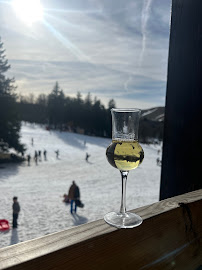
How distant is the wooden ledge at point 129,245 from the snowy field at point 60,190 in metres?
7.56

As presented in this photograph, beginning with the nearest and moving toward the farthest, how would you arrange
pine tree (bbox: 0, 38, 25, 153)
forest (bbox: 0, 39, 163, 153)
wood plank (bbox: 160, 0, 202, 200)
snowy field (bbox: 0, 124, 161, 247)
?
wood plank (bbox: 160, 0, 202, 200) → snowy field (bbox: 0, 124, 161, 247) → pine tree (bbox: 0, 38, 25, 153) → forest (bbox: 0, 39, 163, 153)

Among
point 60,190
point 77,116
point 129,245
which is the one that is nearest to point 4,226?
point 60,190

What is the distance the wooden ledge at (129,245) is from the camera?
57cm

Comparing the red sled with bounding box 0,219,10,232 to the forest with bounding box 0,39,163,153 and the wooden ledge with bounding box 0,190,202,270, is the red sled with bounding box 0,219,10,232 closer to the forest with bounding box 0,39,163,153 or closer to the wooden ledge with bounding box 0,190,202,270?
the wooden ledge with bounding box 0,190,202,270

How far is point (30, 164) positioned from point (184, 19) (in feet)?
82.4

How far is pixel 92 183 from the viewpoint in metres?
18.0

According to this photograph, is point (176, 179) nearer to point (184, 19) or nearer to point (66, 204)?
point (184, 19)

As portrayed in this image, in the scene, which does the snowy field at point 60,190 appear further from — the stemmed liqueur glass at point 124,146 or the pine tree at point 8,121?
the stemmed liqueur glass at point 124,146

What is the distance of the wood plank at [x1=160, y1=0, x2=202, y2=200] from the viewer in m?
1.48

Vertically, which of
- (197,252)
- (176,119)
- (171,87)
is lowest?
(197,252)

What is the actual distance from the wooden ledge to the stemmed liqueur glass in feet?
0.63

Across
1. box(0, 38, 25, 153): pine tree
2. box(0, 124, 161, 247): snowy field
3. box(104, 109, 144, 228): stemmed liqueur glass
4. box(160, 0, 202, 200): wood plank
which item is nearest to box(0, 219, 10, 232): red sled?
box(0, 124, 161, 247): snowy field

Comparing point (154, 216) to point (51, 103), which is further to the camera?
point (51, 103)

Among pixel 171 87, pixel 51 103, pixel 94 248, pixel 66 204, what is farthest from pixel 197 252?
pixel 51 103
